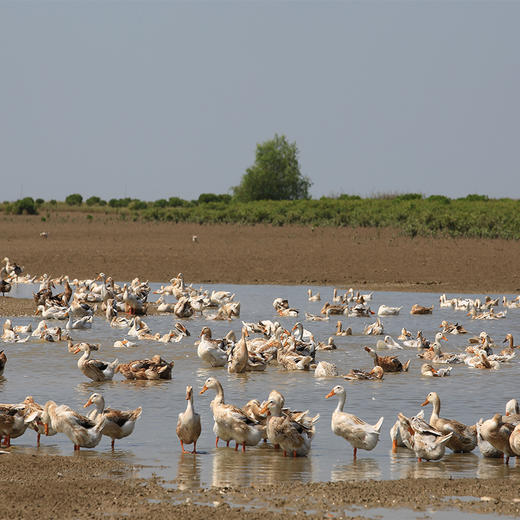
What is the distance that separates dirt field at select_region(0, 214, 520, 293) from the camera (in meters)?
35.7

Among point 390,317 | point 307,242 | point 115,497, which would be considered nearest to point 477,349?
point 390,317

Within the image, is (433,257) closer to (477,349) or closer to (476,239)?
(476,239)

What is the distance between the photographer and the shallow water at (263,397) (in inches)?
422

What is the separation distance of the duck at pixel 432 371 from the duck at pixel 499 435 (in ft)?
18.7

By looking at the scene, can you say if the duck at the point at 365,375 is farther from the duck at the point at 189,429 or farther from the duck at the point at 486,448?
the duck at the point at 189,429

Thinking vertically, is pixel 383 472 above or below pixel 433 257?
below

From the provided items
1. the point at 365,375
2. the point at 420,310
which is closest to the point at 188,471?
the point at 365,375

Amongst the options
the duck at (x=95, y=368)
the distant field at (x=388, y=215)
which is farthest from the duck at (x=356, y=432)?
the distant field at (x=388, y=215)

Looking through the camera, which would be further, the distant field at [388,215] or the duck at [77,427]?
the distant field at [388,215]

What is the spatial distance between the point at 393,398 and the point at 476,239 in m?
31.6

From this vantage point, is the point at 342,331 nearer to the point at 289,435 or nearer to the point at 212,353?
the point at 212,353

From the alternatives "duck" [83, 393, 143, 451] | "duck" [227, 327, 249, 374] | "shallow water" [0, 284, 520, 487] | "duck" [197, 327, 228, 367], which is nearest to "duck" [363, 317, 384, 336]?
"shallow water" [0, 284, 520, 487]

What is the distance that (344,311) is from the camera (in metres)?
26.7

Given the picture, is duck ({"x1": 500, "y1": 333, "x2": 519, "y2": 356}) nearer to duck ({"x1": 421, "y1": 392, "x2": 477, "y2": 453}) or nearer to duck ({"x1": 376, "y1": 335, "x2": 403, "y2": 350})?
duck ({"x1": 376, "y1": 335, "x2": 403, "y2": 350})
